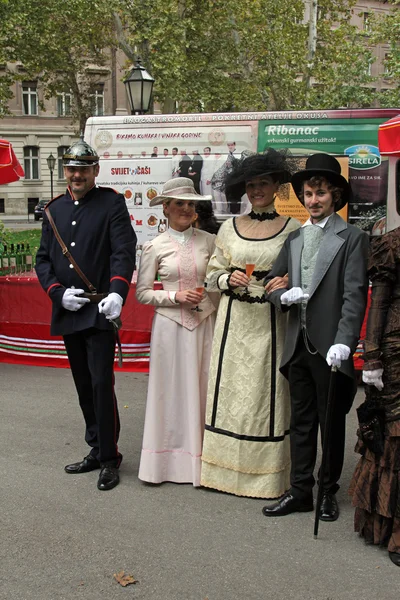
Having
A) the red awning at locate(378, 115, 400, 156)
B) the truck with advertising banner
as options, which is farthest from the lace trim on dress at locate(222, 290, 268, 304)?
the truck with advertising banner

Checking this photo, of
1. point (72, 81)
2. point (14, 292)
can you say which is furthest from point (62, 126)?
point (14, 292)

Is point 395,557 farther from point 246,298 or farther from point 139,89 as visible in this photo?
point 139,89

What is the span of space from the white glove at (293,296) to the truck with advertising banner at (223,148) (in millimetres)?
3017

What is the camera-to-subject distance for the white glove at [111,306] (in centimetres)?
383

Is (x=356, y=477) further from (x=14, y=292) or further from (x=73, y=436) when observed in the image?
(x=14, y=292)

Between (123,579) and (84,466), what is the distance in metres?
1.41

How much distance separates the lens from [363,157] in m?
6.59

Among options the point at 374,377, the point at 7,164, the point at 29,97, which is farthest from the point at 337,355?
the point at 29,97

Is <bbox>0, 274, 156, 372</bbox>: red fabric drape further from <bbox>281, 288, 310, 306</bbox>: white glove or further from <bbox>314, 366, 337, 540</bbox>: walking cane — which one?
<bbox>314, 366, 337, 540</bbox>: walking cane

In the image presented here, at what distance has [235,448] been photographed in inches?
153

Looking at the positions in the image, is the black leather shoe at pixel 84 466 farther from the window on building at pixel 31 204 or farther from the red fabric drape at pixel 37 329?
the window on building at pixel 31 204

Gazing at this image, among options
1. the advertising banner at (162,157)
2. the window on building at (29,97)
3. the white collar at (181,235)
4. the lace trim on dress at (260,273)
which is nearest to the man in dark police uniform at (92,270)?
the white collar at (181,235)

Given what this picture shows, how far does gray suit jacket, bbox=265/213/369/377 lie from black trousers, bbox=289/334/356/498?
0.31 feet

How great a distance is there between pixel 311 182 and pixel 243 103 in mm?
19660
